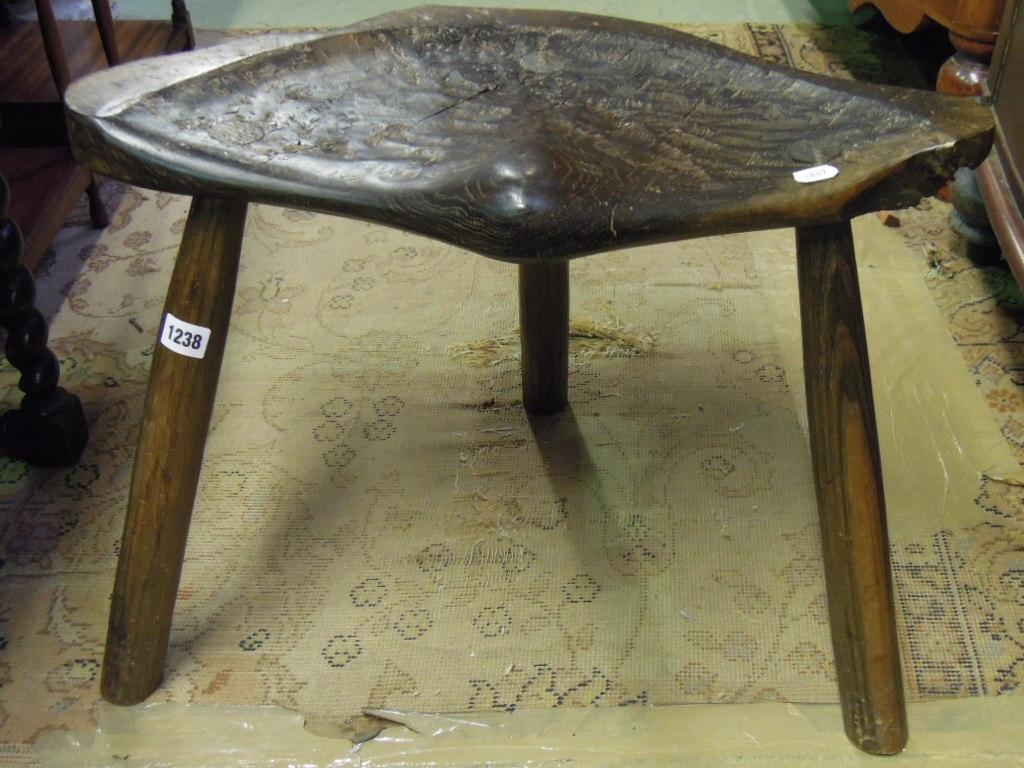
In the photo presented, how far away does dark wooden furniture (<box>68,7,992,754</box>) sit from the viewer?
64 cm

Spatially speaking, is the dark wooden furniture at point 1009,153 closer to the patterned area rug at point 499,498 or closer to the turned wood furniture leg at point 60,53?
the patterned area rug at point 499,498

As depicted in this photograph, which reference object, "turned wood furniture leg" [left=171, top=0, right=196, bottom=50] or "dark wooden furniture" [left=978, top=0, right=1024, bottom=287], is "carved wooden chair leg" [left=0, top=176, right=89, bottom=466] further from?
"dark wooden furniture" [left=978, top=0, right=1024, bottom=287]

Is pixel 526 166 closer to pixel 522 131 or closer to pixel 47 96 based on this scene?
pixel 522 131

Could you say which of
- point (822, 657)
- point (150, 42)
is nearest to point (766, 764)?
point (822, 657)

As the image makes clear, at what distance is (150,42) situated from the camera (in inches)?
66.0

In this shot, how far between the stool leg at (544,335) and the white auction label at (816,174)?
32 centimetres

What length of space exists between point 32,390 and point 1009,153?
106cm

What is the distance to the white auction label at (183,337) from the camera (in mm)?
763

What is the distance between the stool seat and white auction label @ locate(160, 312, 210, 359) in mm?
106


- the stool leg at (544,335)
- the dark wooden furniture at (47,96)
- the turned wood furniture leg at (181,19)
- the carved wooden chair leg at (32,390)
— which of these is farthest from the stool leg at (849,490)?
the turned wood furniture leg at (181,19)

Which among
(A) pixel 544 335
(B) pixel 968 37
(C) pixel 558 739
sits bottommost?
(C) pixel 558 739

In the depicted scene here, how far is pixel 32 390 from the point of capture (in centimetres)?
104

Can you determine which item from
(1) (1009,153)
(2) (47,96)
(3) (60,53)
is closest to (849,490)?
(1) (1009,153)

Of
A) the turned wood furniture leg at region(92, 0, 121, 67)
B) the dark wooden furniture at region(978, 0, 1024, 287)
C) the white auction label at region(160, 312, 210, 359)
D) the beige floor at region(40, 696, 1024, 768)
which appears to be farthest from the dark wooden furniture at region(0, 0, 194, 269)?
the dark wooden furniture at region(978, 0, 1024, 287)
